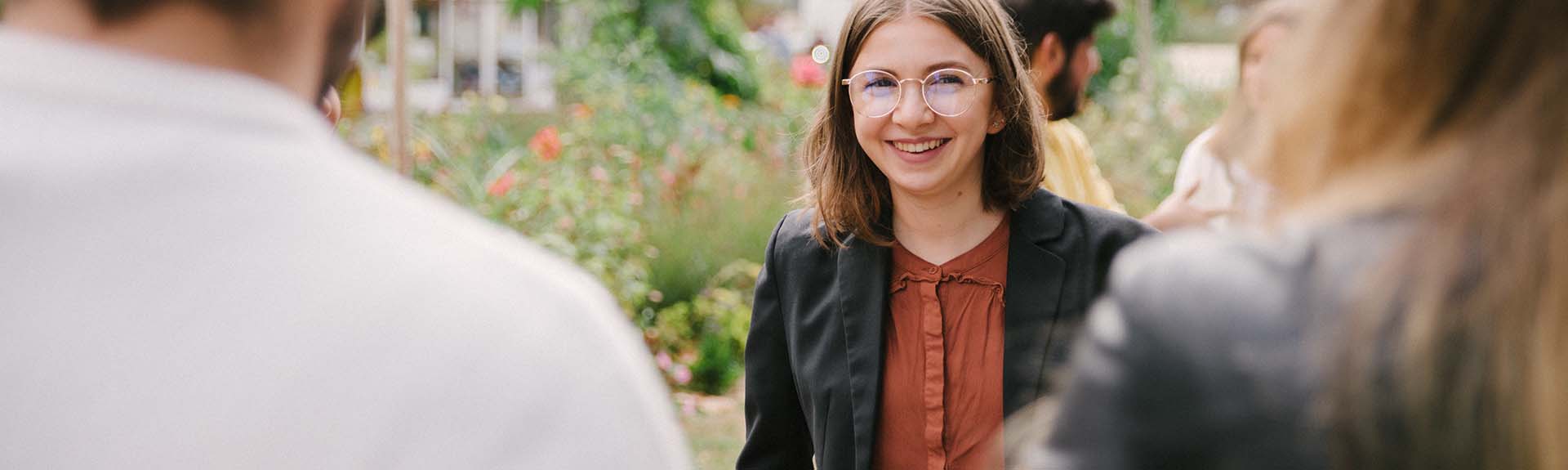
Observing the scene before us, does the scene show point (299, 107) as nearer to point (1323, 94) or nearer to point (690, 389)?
point (1323, 94)

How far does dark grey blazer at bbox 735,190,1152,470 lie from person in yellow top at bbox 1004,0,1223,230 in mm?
781

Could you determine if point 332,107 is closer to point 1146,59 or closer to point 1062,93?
point 1062,93

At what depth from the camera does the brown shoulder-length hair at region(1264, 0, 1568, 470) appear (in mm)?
865

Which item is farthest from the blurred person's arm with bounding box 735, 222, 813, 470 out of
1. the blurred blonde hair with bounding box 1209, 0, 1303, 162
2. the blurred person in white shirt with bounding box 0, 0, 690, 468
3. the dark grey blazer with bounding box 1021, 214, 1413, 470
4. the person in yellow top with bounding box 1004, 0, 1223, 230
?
the blurred person in white shirt with bounding box 0, 0, 690, 468

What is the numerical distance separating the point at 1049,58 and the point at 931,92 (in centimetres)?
99

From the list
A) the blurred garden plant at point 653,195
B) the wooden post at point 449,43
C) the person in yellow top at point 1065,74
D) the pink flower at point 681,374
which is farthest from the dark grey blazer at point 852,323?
the wooden post at point 449,43

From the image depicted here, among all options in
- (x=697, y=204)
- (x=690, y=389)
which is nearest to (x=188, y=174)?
(x=690, y=389)

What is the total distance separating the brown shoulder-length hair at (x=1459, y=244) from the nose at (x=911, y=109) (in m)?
1.53

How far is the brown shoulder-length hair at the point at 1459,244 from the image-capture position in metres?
0.86

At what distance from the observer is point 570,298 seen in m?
0.83

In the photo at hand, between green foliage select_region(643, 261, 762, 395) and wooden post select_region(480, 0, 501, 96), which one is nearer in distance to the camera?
green foliage select_region(643, 261, 762, 395)

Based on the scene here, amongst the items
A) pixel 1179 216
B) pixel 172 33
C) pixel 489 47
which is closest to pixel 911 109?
pixel 1179 216

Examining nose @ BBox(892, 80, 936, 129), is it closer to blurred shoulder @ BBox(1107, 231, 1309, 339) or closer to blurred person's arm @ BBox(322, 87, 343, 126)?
blurred person's arm @ BBox(322, 87, 343, 126)

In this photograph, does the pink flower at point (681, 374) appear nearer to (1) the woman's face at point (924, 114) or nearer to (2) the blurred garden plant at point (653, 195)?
(2) the blurred garden plant at point (653, 195)
